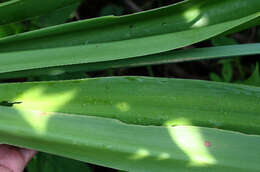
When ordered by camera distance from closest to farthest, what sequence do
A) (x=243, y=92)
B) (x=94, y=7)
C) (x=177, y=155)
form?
(x=177, y=155) < (x=243, y=92) < (x=94, y=7)

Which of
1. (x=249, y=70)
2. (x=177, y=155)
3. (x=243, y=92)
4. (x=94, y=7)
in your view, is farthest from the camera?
(x=94, y=7)

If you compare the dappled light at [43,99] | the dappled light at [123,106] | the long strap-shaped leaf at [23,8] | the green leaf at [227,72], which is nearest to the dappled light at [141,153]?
the dappled light at [123,106]

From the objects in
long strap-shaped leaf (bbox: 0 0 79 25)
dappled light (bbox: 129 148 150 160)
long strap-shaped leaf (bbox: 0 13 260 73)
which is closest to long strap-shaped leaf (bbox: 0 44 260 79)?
long strap-shaped leaf (bbox: 0 13 260 73)

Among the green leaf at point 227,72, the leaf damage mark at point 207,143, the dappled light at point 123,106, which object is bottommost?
the leaf damage mark at point 207,143

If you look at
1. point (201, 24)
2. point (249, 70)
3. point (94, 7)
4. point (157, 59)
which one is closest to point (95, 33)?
point (157, 59)

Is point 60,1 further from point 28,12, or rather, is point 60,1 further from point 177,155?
point 177,155

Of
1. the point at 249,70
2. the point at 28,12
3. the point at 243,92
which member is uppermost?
the point at 249,70

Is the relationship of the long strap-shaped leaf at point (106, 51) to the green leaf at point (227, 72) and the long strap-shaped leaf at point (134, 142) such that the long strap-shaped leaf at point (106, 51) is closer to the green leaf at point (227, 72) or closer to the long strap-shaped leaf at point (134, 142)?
the long strap-shaped leaf at point (134, 142)
